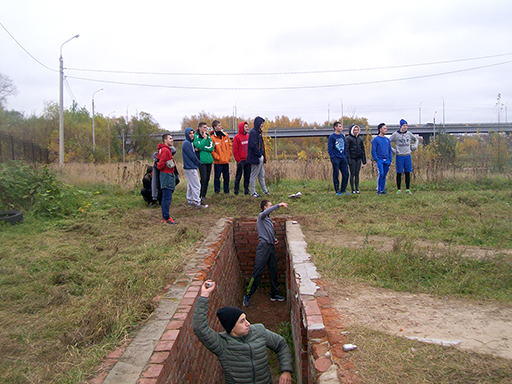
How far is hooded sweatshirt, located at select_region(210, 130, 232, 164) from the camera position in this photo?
32.0 ft

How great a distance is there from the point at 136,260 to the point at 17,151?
44.3 feet

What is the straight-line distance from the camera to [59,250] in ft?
17.7

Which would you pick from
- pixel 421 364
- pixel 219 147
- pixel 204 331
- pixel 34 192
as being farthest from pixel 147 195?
pixel 421 364

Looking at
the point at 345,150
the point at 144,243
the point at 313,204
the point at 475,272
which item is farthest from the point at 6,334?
the point at 345,150

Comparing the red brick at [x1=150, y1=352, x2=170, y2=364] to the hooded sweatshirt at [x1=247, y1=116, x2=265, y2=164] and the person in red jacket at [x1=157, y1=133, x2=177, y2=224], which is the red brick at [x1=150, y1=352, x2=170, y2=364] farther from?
the hooded sweatshirt at [x1=247, y1=116, x2=265, y2=164]

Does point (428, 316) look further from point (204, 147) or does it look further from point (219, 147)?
point (219, 147)

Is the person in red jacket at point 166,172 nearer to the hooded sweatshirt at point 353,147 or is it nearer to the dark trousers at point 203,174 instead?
the dark trousers at point 203,174

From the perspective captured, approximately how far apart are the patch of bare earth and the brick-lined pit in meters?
0.23

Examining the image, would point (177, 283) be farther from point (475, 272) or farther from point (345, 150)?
point (345, 150)

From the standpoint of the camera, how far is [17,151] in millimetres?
15727

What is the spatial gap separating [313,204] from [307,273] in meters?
4.84

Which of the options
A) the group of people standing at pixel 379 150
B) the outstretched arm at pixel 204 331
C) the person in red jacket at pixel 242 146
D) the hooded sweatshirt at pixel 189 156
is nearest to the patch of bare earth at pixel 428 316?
the outstretched arm at pixel 204 331

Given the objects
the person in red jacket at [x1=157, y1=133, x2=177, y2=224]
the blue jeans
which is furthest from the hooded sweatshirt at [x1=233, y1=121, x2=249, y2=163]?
the blue jeans

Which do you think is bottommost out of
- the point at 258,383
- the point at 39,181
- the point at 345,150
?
the point at 258,383
